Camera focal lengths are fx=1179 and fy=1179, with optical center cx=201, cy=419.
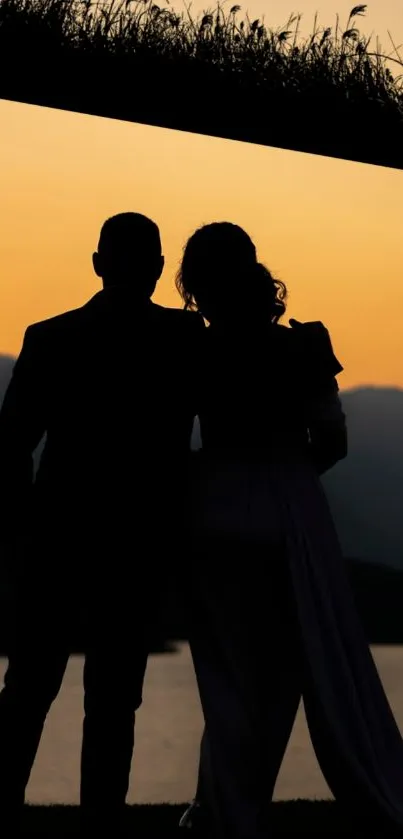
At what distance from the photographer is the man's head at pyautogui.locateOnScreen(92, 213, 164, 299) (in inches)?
82.7

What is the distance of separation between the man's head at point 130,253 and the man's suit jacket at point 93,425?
0.04m

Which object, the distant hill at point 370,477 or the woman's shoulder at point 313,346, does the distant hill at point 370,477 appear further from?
the woman's shoulder at point 313,346

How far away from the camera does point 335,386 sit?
2297 millimetres

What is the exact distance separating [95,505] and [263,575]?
0.40 meters

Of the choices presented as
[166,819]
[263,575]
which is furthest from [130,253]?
[166,819]

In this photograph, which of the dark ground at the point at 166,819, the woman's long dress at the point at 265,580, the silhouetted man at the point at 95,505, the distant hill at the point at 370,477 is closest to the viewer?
the silhouetted man at the point at 95,505

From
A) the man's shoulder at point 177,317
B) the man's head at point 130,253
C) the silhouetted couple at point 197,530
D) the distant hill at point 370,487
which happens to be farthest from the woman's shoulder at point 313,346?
the distant hill at point 370,487

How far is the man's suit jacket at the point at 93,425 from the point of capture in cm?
204

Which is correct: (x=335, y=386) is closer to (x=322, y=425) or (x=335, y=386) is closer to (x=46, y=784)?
(x=322, y=425)

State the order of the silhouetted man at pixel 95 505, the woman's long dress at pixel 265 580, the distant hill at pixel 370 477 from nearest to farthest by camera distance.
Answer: the silhouetted man at pixel 95 505 → the woman's long dress at pixel 265 580 → the distant hill at pixel 370 477

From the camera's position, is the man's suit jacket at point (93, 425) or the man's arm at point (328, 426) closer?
the man's suit jacket at point (93, 425)

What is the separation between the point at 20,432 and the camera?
2.05 meters

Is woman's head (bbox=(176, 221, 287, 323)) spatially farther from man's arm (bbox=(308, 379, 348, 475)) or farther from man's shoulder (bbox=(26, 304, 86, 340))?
man's shoulder (bbox=(26, 304, 86, 340))

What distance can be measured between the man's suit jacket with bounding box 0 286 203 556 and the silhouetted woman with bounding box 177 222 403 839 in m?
0.16
